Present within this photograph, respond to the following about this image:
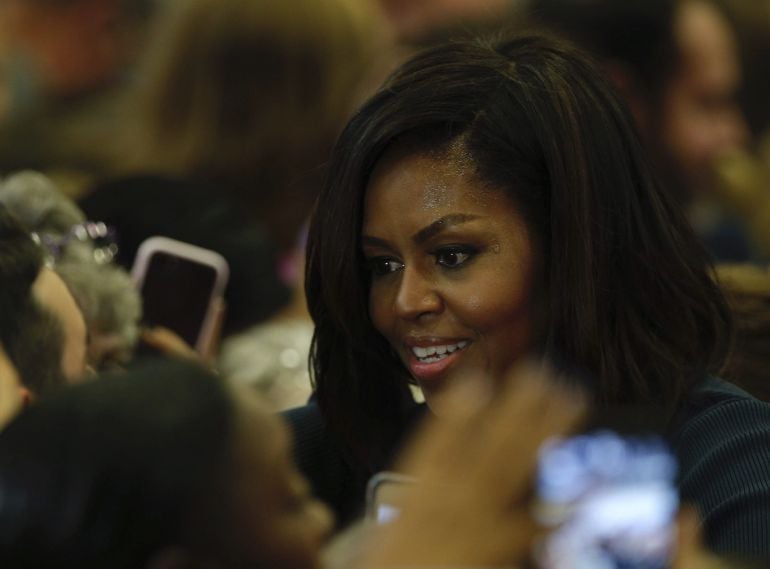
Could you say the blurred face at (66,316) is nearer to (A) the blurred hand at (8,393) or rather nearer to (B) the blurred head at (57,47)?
(A) the blurred hand at (8,393)

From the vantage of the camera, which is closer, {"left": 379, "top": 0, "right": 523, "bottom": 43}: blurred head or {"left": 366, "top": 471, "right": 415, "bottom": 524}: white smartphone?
{"left": 366, "top": 471, "right": 415, "bottom": 524}: white smartphone

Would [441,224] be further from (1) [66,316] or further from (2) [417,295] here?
(1) [66,316]

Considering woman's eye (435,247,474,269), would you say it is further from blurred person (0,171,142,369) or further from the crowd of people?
blurred person (0,171,142,369)

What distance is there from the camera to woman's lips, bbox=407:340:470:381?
2148mm

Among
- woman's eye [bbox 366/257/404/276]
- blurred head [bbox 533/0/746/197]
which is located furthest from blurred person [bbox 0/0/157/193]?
woman's eye [bbox 366/257/404/276]

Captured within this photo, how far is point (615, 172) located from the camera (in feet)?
7.05

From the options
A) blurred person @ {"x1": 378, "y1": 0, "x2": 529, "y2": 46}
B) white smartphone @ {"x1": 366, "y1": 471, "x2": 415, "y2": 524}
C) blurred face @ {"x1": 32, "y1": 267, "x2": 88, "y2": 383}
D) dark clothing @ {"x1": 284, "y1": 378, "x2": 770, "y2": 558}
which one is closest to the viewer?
white smartphone @ {"x1": 366, "y1": 471, "x2": 415, "y2": 524}

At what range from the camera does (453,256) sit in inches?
83.3

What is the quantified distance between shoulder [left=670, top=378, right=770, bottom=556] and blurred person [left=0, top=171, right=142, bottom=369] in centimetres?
91

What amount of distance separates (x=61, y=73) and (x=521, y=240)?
2497mm

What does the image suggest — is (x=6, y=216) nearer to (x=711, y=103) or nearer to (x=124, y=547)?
(x=124, y=547)

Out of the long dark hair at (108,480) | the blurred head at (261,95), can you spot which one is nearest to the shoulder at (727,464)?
the long dark hair at (108,480)

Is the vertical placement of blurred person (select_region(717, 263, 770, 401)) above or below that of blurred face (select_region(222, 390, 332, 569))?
below

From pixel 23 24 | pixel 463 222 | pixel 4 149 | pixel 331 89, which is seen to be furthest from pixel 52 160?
pixel 463 222
